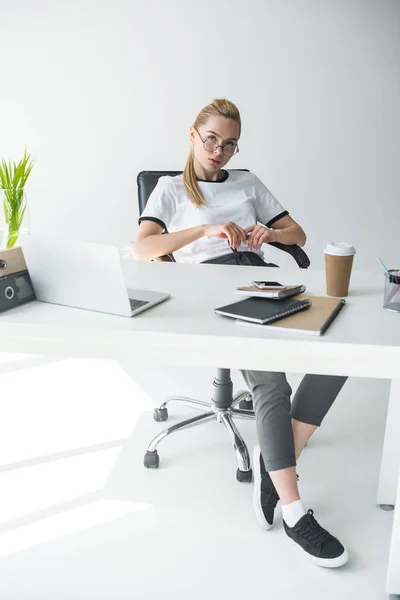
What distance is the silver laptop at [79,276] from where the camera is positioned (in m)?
1.23

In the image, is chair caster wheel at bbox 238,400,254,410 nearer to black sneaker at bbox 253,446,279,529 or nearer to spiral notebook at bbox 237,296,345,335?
black sneaker at bbox 253,446,279,529

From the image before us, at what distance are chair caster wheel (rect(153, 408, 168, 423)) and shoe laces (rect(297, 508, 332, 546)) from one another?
2.71 ft

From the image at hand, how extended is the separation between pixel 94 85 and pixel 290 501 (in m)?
3.24

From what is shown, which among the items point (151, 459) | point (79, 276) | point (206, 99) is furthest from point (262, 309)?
point (206, 99)

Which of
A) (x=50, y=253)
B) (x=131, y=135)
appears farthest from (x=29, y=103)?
(x=50, y=253)

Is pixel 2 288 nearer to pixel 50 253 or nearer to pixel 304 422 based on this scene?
pixel 50 253

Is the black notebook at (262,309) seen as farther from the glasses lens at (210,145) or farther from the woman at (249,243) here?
the glasses lens at (210,145)

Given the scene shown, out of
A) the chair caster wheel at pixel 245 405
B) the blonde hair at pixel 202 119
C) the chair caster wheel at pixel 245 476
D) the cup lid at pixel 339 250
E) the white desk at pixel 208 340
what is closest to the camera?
the white desk at pixel 208 340

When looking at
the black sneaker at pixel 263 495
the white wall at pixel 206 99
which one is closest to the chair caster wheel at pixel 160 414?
the black sneaker at pixel 263 495

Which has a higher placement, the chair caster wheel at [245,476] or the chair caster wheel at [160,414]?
the chair caster wheel at [160,414]

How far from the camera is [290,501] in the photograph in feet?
5.03

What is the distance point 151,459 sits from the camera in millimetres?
1907

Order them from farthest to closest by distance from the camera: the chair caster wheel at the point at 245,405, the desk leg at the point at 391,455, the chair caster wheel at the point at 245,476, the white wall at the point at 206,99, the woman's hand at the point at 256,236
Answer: the white wall at the point at 206,99, the chair caster wheel at the point at 245,405, the woman's hand at the point at 256,236, the chair caster wheel at the point at 245,476, the desk leg at the point at 391,455

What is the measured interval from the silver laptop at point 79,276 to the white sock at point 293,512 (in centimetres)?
63
